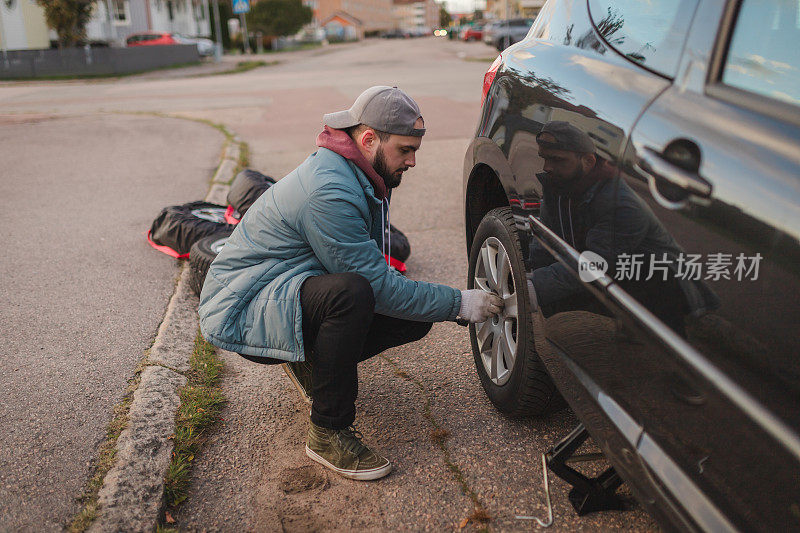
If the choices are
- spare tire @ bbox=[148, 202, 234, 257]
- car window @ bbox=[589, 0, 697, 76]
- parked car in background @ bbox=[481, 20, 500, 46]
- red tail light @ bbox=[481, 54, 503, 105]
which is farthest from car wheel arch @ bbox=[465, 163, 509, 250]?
parked car in background @ bbox=[481, 20, 500, 46]

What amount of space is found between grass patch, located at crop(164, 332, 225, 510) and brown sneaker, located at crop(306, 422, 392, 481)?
18.3 inches

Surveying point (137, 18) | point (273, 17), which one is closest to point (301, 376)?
point (137, 18)

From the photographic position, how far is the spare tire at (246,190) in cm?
462

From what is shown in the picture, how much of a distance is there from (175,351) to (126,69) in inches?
1070

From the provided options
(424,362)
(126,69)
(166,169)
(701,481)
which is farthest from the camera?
(126,69)

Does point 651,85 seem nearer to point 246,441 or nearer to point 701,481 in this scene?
point 701,481

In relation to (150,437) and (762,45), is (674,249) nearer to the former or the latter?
(762,45)

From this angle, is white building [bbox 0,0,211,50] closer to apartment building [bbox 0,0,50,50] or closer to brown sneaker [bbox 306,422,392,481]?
apartment building [bbox 0,0,50,50]

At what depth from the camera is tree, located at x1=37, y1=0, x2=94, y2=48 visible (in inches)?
1130

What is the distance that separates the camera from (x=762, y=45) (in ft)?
4.89

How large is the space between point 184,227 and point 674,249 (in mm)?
3566

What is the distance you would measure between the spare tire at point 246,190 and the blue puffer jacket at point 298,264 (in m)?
2.29

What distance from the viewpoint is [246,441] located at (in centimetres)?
256

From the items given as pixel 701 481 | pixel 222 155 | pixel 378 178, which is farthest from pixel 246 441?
pixel 222 155
